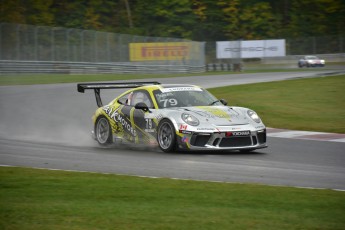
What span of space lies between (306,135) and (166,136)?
4023 millimetres

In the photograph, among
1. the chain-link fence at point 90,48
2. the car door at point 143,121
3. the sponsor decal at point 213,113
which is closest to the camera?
the sponsor decal at point 213,113

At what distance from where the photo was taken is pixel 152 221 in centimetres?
670

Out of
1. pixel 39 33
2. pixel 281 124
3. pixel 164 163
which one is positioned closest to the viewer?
pixel 164 163

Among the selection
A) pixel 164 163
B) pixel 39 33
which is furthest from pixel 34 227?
pixel 39 33

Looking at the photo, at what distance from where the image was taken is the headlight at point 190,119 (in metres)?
13.0

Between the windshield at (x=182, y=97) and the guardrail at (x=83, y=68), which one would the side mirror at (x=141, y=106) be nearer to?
the windshield at (x=182, y=97)

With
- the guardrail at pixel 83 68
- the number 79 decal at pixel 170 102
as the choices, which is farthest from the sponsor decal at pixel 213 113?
the guardrail at pixel 83 68

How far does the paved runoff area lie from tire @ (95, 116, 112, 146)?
3538 millimetres

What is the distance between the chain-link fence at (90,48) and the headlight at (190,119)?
86.3ft

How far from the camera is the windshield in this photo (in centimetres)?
1393

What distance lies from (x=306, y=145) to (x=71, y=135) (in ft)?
17.0

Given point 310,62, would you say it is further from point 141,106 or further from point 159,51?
point 141,106

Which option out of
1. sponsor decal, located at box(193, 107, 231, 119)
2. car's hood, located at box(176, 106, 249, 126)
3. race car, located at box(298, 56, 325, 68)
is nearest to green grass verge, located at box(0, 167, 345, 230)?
car's hood, located at box(176, 106, 249, 126)

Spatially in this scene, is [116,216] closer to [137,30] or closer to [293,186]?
[293,186]
